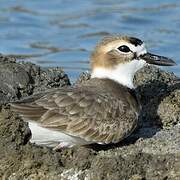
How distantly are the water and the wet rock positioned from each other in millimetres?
4449

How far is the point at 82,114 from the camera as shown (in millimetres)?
8992

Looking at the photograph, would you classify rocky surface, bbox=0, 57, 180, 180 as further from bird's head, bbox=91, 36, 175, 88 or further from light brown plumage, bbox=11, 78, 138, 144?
bird's head, bbox=91, 36, 175, 88

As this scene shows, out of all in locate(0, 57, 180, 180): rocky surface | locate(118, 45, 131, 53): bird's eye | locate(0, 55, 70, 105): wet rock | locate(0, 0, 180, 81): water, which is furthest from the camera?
locate(0, 0, 180, 81): water

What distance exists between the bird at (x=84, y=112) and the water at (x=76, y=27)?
5598mm

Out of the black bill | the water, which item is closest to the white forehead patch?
the black bill

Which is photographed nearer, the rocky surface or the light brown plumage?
the rocky surface

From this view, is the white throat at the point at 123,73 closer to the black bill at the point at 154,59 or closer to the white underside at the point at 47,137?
the black bill at the point at 154,59

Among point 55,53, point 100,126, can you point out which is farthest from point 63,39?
point 100,126

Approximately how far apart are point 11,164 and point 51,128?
54 cm

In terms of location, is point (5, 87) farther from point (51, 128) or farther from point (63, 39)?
point (63, 39)

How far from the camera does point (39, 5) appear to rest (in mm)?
19156

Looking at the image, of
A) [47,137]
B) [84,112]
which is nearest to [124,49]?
[84,112]

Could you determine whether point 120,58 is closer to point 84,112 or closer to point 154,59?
point 154,59

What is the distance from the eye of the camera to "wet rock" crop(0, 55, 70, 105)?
9.98 meters
